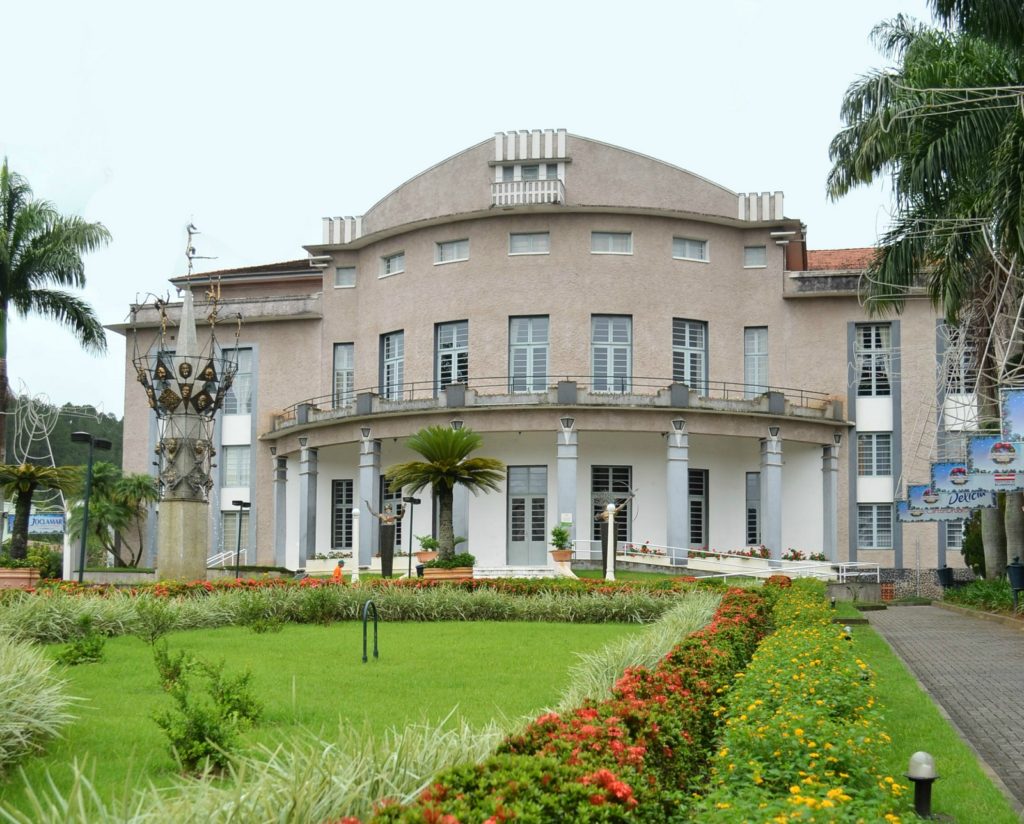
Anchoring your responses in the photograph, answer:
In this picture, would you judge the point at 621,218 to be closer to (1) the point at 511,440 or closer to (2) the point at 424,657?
(1) the point at 511,440

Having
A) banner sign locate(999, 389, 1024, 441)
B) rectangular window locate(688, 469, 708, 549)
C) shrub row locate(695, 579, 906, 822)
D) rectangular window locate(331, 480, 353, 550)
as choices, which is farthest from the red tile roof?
shrub row locate(695, 579, 906, 822)

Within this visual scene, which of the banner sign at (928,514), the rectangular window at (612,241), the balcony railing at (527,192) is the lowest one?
the banner sign at (928,514)

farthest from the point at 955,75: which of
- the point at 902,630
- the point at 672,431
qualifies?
the point at 672,431

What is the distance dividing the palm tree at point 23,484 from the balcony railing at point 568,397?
1031cm

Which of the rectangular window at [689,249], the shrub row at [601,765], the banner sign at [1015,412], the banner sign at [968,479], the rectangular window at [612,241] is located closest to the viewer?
the shrub row at [601,765]

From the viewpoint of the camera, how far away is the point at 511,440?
129 ft

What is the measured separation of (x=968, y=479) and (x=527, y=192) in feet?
67.2

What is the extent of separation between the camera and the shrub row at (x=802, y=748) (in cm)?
545

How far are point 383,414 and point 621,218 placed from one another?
32.4 feet

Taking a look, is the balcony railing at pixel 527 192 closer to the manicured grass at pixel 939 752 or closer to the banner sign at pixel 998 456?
the banner sign at pixel 998 456

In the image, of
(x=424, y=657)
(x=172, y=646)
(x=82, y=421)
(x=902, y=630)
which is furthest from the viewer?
(x=82, y=421)

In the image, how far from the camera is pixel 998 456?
2122 centimetres

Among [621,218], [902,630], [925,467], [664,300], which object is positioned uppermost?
[621,218]

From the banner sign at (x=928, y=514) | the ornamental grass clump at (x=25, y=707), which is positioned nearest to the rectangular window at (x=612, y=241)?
the banner sign at (x=928, y=514)
